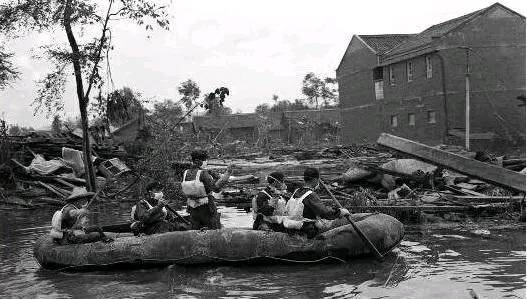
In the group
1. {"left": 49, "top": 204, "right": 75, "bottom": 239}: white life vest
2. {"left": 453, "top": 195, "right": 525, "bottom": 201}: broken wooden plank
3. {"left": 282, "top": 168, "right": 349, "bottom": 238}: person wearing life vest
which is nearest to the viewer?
{"left": 282, "top": 168, "right": 349, "bottom": 238}: person wearing life vest

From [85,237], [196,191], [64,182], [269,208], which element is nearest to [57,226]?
[85,237]

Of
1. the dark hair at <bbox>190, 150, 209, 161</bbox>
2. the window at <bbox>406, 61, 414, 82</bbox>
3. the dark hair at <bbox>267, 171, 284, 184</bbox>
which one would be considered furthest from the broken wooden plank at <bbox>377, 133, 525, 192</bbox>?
the window at <bbox>406, 61, 414, 82</bbox>

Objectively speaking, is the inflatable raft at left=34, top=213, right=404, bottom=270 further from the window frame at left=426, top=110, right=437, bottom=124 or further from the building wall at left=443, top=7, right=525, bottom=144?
the window frame at left=426, top=110, right=437, bottom=124

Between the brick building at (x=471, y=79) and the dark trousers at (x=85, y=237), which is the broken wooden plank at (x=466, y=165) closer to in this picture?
the dark trousers at (x=85, y=237)

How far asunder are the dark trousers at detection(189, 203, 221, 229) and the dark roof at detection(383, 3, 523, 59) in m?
29.8

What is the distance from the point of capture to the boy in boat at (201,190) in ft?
32.7

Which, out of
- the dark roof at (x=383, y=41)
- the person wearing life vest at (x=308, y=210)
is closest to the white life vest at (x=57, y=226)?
the person wearing life vest at (x=308, y=210)

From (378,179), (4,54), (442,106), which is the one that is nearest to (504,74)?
(442,106)

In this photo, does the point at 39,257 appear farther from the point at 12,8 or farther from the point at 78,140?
the point at 78,140

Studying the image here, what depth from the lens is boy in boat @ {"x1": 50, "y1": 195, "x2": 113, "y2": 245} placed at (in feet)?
31.3

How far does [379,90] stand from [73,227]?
121ft

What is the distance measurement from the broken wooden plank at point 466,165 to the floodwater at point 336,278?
3.42 meters

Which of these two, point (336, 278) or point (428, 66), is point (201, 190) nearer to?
point (336, 278)

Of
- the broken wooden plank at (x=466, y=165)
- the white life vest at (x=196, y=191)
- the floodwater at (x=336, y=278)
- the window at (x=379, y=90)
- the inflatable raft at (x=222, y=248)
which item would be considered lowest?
the floodwater at (x=336, y=278)
